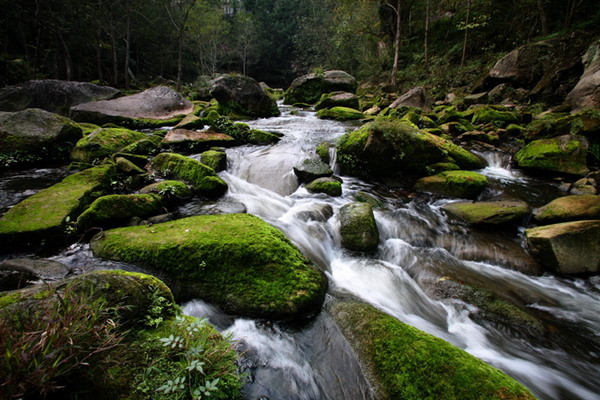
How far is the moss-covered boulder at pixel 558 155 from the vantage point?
7371 millimetres

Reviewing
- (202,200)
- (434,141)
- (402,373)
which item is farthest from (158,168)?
(434,141)

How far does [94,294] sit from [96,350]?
0.64 m

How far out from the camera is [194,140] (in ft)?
30.2

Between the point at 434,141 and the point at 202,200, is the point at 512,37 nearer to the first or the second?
the point at 434,141

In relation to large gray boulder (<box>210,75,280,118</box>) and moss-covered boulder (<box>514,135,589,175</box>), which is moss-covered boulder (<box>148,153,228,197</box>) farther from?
large gray boulder (<box>210,75,280,118</box>)

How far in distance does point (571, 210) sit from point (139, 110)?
15782 millimetres

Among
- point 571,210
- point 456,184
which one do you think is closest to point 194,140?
point 456,184

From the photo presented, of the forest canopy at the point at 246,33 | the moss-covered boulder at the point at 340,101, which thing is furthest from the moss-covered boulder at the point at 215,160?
the forest canopy at the point at 246,33

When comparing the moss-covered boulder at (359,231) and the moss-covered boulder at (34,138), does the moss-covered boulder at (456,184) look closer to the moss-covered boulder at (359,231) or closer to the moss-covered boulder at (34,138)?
the moss-covered boulder at (359,231)

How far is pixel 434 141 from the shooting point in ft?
26.4

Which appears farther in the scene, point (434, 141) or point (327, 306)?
point (434, 141)

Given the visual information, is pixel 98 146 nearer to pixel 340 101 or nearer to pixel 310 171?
pixel 310 171

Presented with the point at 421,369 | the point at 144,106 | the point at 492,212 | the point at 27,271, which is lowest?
the point at 27,271

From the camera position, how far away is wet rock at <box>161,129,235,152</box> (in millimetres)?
9000
